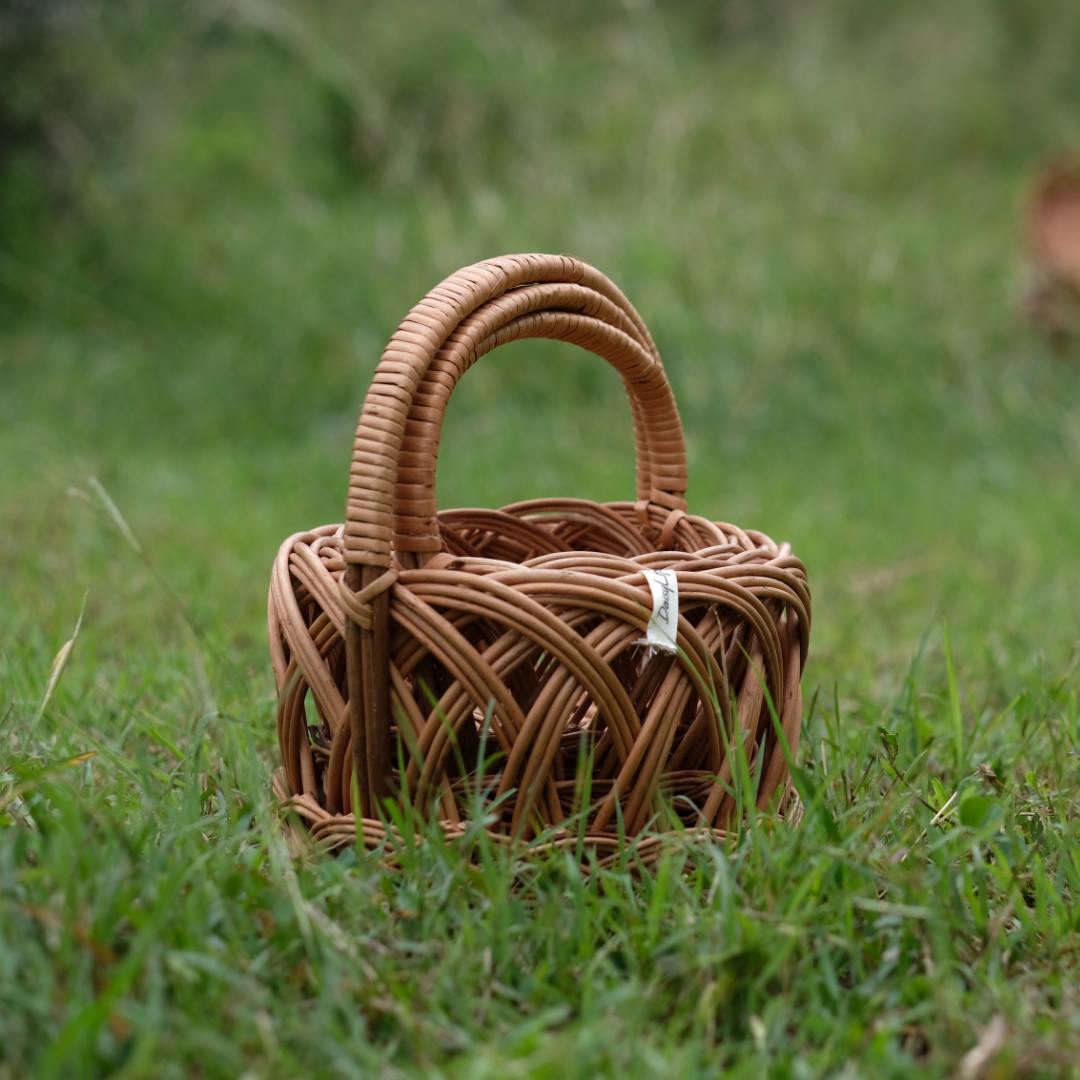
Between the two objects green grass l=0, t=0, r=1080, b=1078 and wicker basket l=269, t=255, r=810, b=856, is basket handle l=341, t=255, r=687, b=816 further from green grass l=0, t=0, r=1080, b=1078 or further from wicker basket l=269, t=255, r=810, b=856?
green grass l=0, t=0, r=1080, b=1078

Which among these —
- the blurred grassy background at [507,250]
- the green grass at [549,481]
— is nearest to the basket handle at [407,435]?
the green grass at [549,481]

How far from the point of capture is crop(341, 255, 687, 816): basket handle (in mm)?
1155

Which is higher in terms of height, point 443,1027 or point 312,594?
point 312,594

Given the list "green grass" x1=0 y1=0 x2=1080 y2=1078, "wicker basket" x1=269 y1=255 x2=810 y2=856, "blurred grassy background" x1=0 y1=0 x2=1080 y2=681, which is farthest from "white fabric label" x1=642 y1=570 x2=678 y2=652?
"blurred grassy background" x1=0 y1=0 x2=1080 y2=681

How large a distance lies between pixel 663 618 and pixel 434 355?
0.34 metres

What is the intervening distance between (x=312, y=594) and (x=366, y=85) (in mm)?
5348

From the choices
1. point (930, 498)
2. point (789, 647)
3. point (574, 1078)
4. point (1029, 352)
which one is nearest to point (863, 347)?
point (1029, 352)

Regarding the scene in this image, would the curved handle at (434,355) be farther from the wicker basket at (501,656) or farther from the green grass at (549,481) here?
the green grass at (549,481)

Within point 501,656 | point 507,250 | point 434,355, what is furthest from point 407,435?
point 507,250

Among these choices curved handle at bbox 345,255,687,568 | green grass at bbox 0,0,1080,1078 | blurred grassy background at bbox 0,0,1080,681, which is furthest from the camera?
blurred grassy background at bbox 0,0,1080,681

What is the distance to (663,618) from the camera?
119 centimetres

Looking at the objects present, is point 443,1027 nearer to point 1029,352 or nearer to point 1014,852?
point 1014,852

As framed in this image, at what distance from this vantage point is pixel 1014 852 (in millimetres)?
1298

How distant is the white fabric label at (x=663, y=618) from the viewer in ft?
3.90
